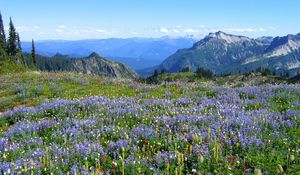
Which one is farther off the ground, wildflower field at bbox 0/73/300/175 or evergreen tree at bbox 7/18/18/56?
evergreen tree at bbox 7/18/18/56

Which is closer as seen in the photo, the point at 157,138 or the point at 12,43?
the point at 157,138

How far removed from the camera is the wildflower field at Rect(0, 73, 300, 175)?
8164 millimetres

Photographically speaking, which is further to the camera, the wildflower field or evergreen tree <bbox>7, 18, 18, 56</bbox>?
A: evergreen tree <bbox>7, 18, 18, 56</bbox>

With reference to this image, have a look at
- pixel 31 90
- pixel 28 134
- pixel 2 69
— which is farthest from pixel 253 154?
pixel 2 69

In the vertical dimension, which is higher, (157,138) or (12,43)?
(12,43)

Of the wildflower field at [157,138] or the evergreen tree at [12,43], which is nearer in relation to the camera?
the wildflower field at [157,138]

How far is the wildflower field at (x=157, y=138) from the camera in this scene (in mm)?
8164

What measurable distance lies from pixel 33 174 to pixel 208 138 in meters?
4.23

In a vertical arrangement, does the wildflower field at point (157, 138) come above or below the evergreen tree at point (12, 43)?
below

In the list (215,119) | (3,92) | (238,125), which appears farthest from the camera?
(3,92)

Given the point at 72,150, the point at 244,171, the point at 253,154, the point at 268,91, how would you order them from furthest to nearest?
the point at 268,91, the point at 72,150, the point at 253,154, the point at 244,171

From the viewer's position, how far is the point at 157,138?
1018cm

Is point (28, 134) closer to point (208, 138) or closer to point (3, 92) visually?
point (208, 138)

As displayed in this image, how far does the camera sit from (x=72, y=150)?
30.7ft
